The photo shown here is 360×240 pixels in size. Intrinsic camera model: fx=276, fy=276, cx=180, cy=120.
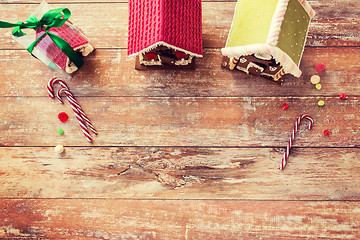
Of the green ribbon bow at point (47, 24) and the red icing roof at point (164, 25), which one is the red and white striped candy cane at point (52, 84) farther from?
the red icing roof at point (164, 25)

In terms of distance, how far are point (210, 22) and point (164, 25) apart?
522 millimetres

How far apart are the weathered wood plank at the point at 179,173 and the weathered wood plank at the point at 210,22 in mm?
612

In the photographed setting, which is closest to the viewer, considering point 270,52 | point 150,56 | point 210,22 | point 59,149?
point 270,52

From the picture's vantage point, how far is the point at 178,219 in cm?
144

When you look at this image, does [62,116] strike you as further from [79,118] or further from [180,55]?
[180,55]

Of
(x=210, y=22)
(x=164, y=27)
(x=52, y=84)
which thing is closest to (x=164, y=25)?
(x=164, y=27)

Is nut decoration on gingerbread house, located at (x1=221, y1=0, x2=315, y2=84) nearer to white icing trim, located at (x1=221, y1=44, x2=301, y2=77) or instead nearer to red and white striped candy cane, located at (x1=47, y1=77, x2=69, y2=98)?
white icing trim, located at (x1=221, y1=44, x2=301, y2=77)

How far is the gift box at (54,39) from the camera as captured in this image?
4.20ft

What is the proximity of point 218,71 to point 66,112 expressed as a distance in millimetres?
869

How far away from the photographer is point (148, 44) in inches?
46.3

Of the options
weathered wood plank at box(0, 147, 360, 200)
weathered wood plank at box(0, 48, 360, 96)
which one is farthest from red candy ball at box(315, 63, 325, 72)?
weathered wood plank at box(0, 147, 360, 200)

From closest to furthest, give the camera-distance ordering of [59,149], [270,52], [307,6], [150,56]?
[270,52] < [307,6] < [150,56] < [59,149]

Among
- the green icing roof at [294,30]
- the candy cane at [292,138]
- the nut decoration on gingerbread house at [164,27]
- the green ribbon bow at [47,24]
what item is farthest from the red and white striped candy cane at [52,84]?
the candy cane at [292,138]

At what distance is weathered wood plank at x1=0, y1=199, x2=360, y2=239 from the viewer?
55.7 inches
